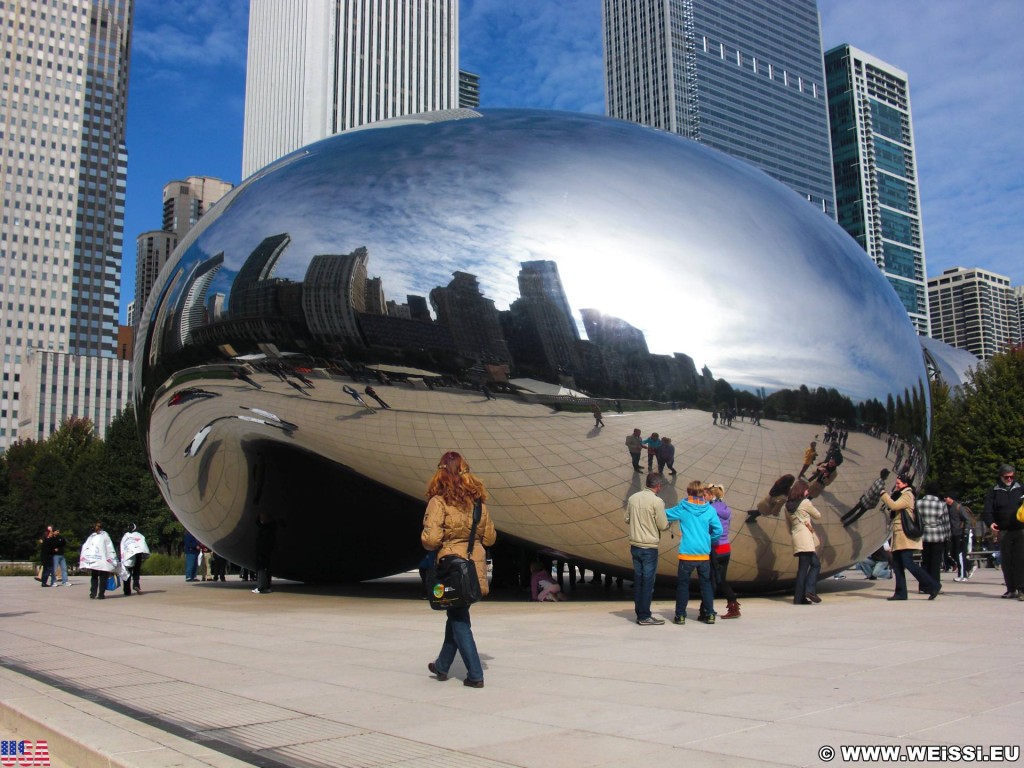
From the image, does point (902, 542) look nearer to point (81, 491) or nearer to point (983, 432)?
point (983, 432)

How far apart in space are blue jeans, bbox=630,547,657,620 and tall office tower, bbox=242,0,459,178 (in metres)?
134

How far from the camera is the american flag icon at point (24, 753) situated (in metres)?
4.28

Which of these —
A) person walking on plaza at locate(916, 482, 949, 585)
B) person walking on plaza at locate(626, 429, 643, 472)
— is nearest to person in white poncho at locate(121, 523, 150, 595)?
person walking on plaza at locate(626, 429, 643, 472)

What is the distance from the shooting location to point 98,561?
14.1m

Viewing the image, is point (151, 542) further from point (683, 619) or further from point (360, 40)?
point (360, 40)

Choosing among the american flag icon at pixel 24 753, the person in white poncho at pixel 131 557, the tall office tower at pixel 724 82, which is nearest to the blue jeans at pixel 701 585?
the american flag icon at pixel 24 753

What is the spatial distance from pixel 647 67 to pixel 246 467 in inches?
7717

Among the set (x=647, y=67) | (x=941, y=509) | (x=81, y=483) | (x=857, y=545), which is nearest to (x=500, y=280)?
(x=857, y=545)

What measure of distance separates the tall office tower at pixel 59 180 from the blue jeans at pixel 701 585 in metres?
144

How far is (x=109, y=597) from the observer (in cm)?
1478

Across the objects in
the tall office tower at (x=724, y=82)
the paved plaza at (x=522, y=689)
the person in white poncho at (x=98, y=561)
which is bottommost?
the paved plaza at (x=522, y=689)

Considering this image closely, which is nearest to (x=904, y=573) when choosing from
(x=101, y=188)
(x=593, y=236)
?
(x=593, y=236)

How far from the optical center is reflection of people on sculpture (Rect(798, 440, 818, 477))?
973cm

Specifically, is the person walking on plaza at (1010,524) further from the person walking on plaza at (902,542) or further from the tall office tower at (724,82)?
the tall office tower at (724,82)
